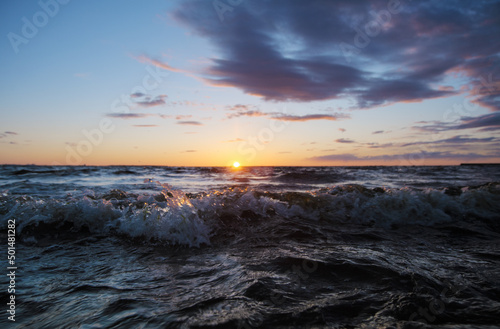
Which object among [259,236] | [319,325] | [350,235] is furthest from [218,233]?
[319,325]

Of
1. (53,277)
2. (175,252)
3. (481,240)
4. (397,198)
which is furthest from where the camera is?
(397,198)

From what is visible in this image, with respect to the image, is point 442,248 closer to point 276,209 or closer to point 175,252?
point 276,209

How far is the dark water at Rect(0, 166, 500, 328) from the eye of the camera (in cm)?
238

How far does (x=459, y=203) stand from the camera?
766cm

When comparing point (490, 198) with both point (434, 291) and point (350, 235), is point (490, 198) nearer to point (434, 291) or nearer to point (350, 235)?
point (350, 235)

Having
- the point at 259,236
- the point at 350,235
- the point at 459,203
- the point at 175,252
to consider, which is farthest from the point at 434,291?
the point at 459,203

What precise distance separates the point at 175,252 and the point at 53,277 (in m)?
1.60

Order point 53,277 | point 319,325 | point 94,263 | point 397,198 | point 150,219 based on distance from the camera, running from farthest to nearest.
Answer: point 397,198 → point 150,219 → point 94,263 → point 53,277 → point 319,325

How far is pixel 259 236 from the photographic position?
5188 mm

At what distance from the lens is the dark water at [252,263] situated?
2.38 m

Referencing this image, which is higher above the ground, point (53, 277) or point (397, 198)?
point (397, 198)

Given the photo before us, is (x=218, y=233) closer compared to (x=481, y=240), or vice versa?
(x=481, y=240)

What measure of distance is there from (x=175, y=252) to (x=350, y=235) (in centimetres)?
322

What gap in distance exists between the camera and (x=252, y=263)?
3.66 m
